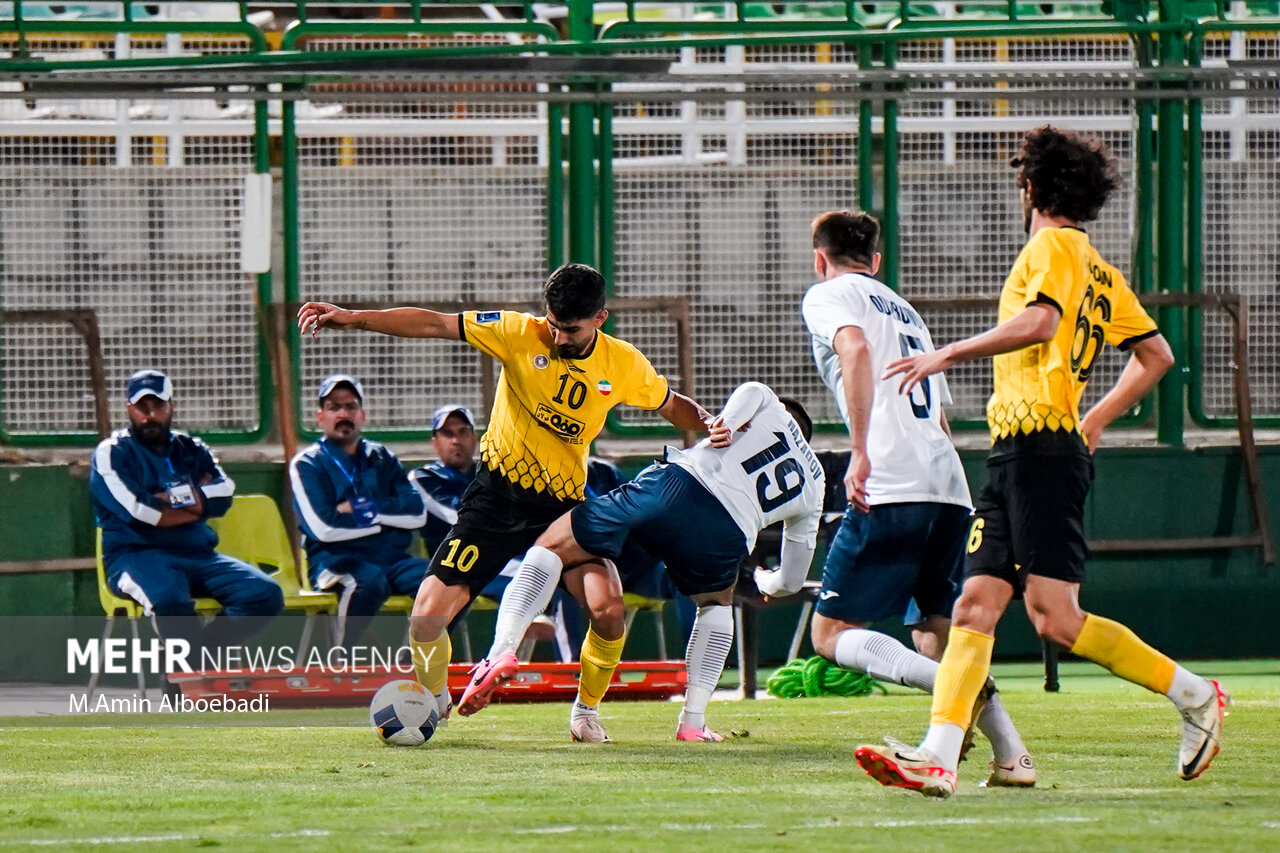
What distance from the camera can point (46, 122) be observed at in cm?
1225

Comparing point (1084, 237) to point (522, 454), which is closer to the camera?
point (1084, 237)

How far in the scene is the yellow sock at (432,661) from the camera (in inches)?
300

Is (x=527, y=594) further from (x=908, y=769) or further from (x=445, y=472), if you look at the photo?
(x=445, y=472)

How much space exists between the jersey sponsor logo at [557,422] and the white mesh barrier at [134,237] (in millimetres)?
5314

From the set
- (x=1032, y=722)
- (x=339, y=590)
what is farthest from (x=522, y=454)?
(x=339, y=590)

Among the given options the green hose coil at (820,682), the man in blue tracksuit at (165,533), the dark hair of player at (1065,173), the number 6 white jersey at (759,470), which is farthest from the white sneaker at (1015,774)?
the man in blue tracksuit at (165,533)

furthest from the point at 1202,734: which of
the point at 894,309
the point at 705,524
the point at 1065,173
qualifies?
the point at 705,524

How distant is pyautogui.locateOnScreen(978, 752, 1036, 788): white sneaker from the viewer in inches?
221

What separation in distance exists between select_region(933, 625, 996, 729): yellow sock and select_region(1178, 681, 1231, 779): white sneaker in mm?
727

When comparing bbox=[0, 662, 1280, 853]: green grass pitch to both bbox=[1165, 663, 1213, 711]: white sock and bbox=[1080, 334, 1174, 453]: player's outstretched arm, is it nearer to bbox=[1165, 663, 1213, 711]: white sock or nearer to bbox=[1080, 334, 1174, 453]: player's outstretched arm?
bbox=[1165, 663, 1213, 711]: white sock

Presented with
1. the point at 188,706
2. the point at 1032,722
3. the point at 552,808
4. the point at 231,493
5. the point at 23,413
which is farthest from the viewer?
the point at 23,413

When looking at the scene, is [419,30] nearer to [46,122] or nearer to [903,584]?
[46,122]

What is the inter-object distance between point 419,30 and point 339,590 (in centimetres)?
410

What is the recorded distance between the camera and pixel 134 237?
488 inches
